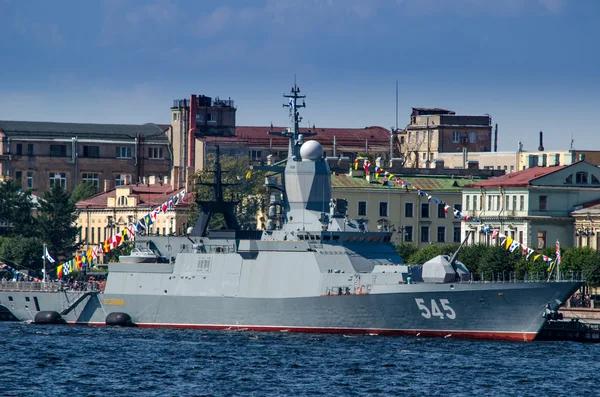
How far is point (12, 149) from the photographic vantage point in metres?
136

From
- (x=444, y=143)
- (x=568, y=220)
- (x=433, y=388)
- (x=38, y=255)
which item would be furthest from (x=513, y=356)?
(x=444, y=143)

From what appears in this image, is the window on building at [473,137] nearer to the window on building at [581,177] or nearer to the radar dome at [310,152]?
the window on building at [581,177]

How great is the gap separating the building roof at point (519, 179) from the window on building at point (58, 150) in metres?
48.3

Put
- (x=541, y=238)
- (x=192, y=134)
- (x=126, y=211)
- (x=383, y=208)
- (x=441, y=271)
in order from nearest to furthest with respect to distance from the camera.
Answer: (x=441, y=271) → (x=541, y=238) → (x=383, y=208) → (x=126, y=211) → (x=192, y=134)

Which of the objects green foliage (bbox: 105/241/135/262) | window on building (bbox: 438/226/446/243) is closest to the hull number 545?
green foliage (bbox: 105/241/135/262)

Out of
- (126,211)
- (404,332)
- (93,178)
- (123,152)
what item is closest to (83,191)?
(93,178)

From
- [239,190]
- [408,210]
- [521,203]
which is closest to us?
[521,203]

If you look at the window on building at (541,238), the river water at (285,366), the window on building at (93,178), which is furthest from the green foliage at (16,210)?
the river water at (285,366)

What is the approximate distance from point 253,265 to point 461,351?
12.5 metres

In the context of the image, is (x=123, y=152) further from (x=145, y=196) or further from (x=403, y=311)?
(x=403, y=311)

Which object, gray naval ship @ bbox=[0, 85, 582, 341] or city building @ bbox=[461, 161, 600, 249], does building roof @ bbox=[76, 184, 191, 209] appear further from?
gray naval ship @ bbox=[0, 85, 582, 341]

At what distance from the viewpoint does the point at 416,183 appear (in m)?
104

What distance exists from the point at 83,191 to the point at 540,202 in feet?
154

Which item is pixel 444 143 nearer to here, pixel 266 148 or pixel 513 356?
pixel 266 148
